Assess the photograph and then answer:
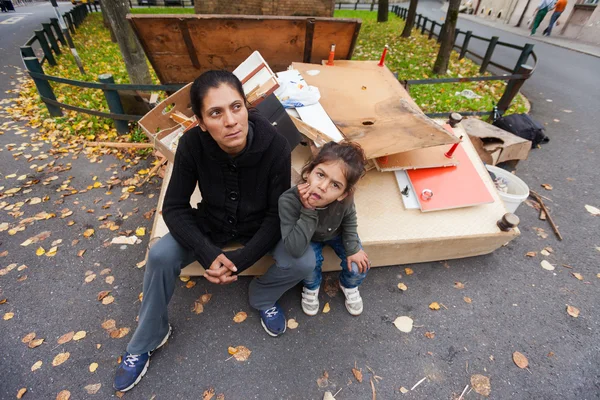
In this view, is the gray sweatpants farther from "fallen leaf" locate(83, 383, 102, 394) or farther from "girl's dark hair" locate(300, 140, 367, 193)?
"girl's dark hair" locate(300, 140, 367, 193)

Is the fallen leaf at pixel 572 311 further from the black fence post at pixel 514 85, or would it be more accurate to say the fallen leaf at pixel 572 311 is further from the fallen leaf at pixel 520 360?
the black fence post at pixel 514 85

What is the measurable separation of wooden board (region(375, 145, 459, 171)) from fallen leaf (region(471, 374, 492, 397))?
5.95ft

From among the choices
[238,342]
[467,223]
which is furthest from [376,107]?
[238,342]

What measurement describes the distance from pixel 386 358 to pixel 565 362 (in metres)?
1.37

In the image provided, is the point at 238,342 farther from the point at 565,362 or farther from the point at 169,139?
the point at 565,362

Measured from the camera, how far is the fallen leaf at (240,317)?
2402mm

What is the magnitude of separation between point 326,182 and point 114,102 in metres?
4.23

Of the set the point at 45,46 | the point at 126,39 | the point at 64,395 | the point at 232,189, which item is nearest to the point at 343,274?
the point at 232,189

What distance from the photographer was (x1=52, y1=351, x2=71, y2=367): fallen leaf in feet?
6.85

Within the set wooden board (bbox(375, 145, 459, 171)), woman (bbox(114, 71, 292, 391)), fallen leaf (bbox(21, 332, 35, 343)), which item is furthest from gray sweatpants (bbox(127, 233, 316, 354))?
wooden board (bbox(375, 145, 459, 171))

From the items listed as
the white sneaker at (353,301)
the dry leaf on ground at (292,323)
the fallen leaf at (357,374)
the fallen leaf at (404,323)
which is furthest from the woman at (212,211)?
the fallen leaf at (404,323)

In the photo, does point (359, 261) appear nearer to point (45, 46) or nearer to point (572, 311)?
point (572, 311)

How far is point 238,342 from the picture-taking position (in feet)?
7.45

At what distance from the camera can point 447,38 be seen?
7.46 m
